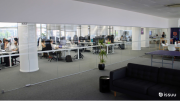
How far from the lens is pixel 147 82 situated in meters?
4.39

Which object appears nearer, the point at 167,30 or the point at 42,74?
the point at 42,74

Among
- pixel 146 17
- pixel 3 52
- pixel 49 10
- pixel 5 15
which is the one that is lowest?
pixel 3 52

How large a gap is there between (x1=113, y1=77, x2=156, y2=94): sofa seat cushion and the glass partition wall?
3.08 metres

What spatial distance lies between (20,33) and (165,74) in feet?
15.7

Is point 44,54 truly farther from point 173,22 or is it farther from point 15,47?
point 173,22

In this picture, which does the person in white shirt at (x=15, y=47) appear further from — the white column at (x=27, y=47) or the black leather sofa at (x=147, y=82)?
the black leather sofa at (x=147, y=82)

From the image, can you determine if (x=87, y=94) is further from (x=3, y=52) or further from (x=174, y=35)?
(x=174, y=35)

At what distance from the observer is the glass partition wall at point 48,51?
548 cm

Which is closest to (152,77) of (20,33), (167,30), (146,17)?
(20,33)

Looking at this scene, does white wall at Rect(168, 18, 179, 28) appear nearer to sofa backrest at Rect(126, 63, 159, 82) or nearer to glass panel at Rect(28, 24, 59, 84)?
sofa backrest at Rect(126, 63, 159, 82)

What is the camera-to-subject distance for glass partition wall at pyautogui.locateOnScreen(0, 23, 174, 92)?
18.0ft

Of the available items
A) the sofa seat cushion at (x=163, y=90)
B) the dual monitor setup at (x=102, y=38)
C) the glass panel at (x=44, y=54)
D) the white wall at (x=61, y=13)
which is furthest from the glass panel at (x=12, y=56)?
the sofa seat cushion at (x=163, y=90)

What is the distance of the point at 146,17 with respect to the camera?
12469 millimetres

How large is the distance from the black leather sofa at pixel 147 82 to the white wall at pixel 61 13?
3.30 metres
